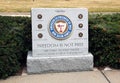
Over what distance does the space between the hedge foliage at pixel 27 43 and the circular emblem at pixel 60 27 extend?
53 centimetres

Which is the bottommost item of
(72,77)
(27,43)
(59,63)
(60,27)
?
(72,77)

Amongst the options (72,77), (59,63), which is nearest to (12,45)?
(59,63)

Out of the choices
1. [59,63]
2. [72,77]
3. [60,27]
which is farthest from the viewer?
[60,27]

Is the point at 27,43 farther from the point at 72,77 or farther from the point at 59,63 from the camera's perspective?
the point at 72,77

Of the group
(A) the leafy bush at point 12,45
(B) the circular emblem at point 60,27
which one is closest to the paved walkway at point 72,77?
(A) the leafy bush at point 12,45

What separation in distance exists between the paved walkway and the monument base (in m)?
0.10

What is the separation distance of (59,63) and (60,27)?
682 mm

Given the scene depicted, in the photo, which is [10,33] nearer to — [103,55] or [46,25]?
[46,25]

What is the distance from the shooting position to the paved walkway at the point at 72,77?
552 cm

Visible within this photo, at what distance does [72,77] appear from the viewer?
5.70 m

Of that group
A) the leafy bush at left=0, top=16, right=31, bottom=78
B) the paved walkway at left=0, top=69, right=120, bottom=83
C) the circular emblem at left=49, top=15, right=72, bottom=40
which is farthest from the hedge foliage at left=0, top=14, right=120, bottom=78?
the circular emblem at left=49, top=15, right=72, bottom=40

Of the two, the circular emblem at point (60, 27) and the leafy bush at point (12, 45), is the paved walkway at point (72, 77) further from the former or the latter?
the circular emblem at point (60, 27)

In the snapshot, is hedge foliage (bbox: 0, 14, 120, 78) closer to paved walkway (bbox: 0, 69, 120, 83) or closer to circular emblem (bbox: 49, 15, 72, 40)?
paved walkway (bbox: 0, 69, 120, 83)

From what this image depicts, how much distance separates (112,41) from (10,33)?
1.93 m
